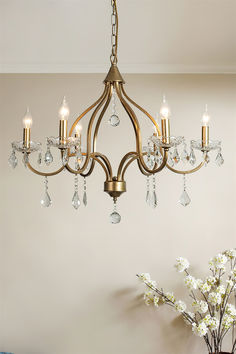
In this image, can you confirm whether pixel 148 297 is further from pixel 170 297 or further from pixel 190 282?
pixel 190 282

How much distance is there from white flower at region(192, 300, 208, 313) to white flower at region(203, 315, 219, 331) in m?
0.04

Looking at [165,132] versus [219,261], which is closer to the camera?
[165,132]

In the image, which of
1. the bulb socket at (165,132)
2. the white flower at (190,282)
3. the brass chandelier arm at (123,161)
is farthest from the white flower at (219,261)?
the bulb socket at (165,132)

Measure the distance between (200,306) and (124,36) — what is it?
1.63m

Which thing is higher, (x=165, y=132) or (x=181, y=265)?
(x=165, y=132)

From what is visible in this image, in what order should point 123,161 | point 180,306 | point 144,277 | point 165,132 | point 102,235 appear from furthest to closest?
point 102,235
point 144,277
point 180,306
point 123,161
point 165,132

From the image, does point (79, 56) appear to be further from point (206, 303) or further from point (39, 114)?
point (206, 303)

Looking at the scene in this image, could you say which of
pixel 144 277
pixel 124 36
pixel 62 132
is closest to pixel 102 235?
pixel 144 277

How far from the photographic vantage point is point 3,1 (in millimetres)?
2096

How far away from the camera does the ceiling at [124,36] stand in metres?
2.15

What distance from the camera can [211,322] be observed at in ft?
7.54

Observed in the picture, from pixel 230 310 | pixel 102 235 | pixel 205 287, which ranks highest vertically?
pixel 102 235

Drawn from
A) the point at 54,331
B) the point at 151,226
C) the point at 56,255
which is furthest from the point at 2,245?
the point at 151,226

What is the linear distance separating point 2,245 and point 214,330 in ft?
→ 4.67
